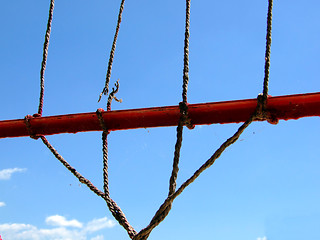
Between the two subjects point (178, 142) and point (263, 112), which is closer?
point (263, 112)

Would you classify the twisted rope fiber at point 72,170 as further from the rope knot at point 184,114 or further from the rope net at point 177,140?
the rope knot at point 184,114

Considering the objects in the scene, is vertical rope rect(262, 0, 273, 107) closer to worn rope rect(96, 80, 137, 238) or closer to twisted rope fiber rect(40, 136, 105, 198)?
worn rope rect(96, 80, 137, 238)

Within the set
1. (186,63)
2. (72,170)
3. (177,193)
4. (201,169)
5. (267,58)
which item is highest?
(186,63)

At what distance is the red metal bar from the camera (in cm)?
297

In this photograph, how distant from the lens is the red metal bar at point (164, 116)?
2975 mm

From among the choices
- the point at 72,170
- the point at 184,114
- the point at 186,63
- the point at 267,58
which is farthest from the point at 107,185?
the point at 267,58

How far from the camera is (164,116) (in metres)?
3.38

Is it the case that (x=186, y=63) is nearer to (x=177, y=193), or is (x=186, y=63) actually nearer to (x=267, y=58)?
(x=267, y=58)

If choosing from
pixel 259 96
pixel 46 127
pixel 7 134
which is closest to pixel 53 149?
pixel 46 127

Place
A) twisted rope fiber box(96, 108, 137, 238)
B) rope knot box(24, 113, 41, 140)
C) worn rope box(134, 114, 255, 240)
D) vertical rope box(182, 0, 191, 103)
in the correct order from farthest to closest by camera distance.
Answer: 1. rope knot box(24, 113, 41, 140)
2. vertical rope box(182, 0, 191, 103)
3. twisted rope fiber box(96, 108, 137, 238)
4. worn rope box(134, 114, 255, 240)

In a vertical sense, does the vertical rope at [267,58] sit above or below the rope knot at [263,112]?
above

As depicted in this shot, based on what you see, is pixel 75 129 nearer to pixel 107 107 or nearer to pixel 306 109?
pixel 107 107

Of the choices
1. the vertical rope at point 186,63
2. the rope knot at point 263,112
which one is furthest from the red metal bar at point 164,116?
the vertical rope at point 186,63

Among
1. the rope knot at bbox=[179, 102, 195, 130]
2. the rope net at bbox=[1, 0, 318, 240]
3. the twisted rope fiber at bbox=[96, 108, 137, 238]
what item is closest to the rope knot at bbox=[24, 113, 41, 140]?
the rope net at bbox=[1, 0, 318, 240]
